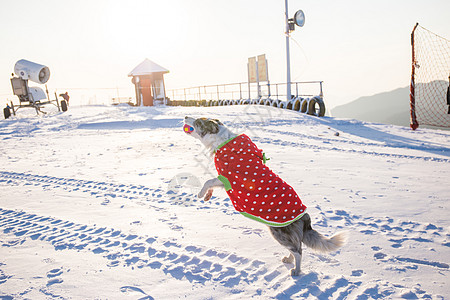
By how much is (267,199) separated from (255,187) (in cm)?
15

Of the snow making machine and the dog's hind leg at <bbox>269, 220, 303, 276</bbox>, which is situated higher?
the snow making machine

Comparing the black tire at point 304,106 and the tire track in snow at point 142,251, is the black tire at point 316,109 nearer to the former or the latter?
the black tire at point 304,106

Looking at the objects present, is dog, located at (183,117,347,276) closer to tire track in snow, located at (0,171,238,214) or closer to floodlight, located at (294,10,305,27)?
tire track in snow, located at (0,171,238,214)

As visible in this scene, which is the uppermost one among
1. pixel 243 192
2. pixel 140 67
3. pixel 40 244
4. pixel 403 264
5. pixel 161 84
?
pixel 140 67

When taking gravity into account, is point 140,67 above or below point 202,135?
above

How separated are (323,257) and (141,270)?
1.89 metres

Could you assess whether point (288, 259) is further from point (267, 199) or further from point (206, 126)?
point (206, 126)

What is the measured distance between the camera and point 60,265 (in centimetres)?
282

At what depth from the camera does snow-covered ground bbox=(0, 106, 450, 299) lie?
98.1 inches

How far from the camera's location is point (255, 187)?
2.55 meters

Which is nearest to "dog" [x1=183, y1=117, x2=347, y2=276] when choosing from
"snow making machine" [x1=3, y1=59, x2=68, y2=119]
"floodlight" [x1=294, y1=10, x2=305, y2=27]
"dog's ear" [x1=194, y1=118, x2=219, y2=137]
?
"dog's ear" [x1=194, y1=118, x2=219, y2=137]

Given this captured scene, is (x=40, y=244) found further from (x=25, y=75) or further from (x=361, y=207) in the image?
(x=25, y=75)

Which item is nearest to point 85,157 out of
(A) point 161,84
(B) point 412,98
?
(B) point 412,98

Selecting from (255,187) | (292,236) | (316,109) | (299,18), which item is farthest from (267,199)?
(299,18)
